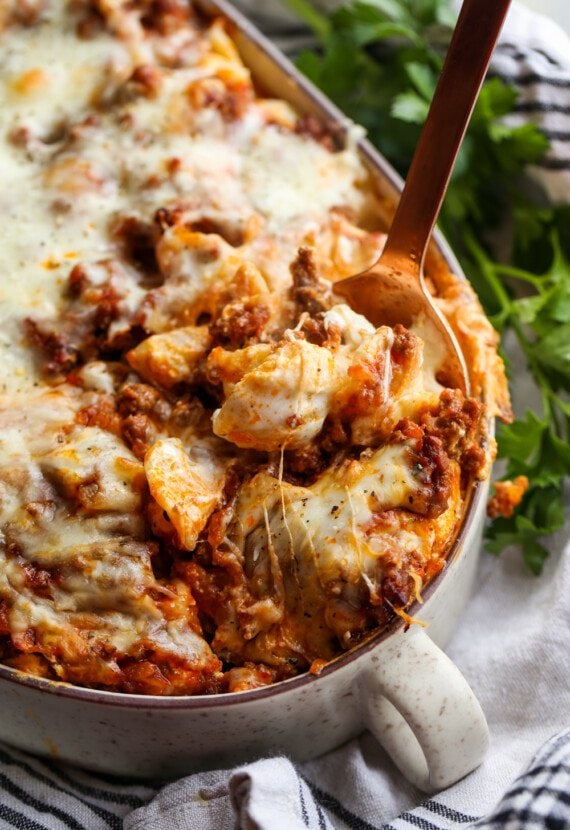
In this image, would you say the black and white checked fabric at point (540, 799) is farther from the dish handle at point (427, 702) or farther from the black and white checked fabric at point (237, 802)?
the dish handle at point (427, 702)

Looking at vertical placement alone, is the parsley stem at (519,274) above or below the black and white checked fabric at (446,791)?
above

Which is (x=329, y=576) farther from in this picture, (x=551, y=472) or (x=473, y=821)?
(x=551, y=472)

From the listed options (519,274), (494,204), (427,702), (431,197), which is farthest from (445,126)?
(427,702)

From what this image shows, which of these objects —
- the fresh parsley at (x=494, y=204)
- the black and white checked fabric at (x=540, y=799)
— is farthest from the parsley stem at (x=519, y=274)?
the black and white checked fabric at (x=540, y=799)

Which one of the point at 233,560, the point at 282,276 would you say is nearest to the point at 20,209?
the point at 282,276

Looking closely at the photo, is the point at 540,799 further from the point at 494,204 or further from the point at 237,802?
the point at 494,204

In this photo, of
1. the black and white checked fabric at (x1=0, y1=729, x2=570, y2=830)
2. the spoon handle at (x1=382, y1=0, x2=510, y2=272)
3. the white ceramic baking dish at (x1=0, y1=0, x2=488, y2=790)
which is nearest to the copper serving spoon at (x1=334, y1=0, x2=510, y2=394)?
the spoon handle at (x1=382, y1=0, x2=510, y2=272)
